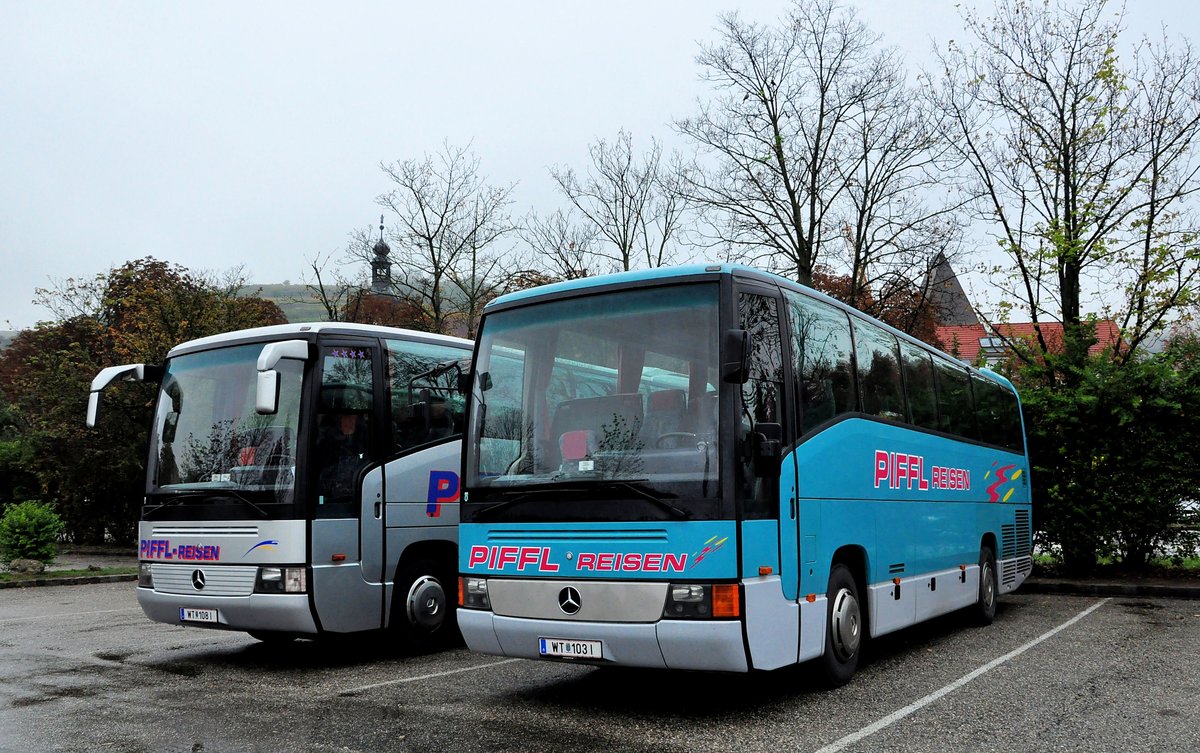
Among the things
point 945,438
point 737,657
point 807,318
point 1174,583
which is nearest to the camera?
point 737,657

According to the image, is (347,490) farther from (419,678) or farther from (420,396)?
(419,678)

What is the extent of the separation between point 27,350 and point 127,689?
144 feet

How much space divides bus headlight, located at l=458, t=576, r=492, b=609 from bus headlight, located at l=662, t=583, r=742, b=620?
1440mm

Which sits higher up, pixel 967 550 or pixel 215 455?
pixel 215 455

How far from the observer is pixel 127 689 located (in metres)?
8.18

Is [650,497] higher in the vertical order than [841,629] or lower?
higher

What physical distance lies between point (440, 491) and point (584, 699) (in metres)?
3.24

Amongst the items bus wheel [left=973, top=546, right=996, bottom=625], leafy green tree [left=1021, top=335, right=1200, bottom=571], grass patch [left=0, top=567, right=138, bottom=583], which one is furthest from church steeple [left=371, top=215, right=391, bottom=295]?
bus wheel [left=973, top=546, right=996, bottom=625]

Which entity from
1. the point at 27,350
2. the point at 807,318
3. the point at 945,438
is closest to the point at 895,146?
the point at 945,438

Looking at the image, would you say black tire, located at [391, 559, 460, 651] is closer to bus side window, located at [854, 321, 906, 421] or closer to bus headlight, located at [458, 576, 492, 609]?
bus headlight, located at [458, 576, 492, 609]

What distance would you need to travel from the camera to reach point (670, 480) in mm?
6578

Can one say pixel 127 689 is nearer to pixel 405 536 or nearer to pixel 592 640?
pixel 405 536

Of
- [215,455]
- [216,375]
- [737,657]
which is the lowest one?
[737,657]

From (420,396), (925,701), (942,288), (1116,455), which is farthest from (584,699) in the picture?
(942,288)
